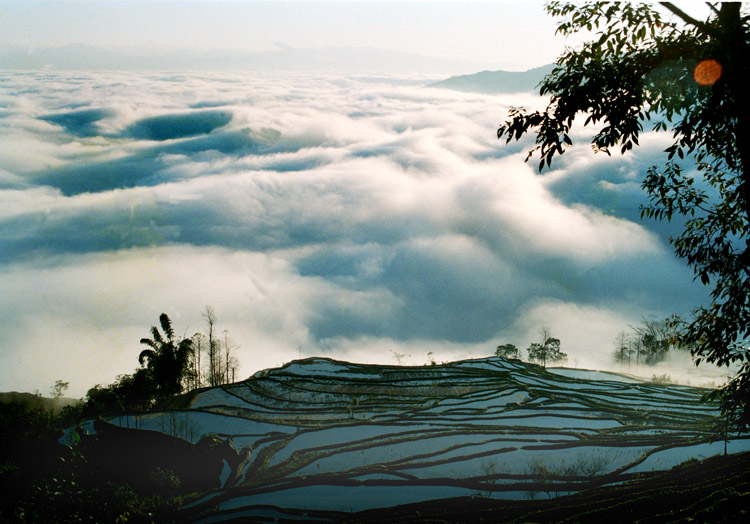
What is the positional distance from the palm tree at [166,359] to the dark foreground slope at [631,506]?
1714cm

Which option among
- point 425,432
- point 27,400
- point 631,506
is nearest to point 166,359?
point 27,400

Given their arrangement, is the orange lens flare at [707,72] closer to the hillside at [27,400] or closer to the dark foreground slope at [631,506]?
the dark foreground slope at [631,506]

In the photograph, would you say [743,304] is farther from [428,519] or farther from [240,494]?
[240,494]

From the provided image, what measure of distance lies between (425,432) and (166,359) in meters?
15.1

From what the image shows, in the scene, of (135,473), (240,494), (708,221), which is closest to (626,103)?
(708,221)

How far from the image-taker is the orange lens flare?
22.1 feet

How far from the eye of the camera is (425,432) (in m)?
23.3

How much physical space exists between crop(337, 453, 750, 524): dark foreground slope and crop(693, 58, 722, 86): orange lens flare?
8.72 metres

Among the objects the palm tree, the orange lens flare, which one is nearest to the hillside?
the palm tree

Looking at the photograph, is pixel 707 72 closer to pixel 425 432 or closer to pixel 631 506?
pixel 631 506

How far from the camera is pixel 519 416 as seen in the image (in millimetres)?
25625

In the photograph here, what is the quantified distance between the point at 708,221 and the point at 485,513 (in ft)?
30.9

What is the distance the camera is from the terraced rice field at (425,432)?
17062 millimetres

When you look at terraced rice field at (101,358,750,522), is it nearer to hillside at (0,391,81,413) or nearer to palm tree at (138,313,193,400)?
palm tree at (138,313,193,400)
